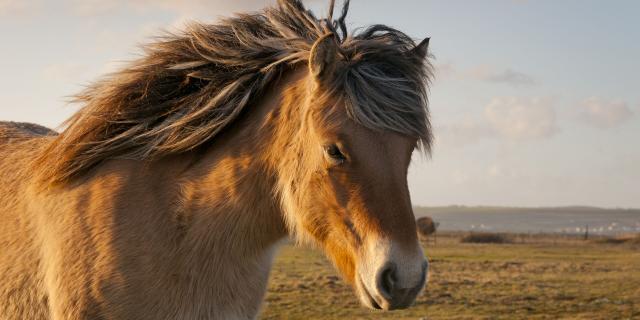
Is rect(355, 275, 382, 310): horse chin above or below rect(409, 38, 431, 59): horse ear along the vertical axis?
below

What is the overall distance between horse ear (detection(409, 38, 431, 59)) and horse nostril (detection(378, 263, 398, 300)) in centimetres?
144

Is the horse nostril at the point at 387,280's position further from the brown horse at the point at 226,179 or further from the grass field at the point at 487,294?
the grass field at the point at 487,294

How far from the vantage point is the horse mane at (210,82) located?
3953mm

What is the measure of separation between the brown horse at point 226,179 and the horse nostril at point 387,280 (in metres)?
0.01

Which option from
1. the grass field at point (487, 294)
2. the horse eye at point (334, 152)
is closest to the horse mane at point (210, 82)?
the horse eye at point (334, 152)

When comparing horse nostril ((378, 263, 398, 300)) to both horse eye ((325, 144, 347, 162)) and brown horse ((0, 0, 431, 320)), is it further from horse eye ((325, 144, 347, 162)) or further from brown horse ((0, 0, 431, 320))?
horse eye ((325, 144, 347, 162))

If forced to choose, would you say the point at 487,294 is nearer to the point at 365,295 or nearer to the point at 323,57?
the point at 365,295

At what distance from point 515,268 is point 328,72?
101 ft

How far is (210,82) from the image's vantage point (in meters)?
4.21

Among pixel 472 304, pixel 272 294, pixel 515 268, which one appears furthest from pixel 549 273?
pixel 272 294

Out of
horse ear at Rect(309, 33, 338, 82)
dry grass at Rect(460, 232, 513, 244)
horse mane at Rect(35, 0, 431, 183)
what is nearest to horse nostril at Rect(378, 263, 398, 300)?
horse mane at Rect(35, 0, 431, 183)

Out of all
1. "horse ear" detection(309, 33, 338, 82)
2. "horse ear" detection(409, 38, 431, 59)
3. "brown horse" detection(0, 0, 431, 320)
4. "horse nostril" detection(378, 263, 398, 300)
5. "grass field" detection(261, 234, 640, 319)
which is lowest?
"grass field" detection(261, 234, 640, 319)

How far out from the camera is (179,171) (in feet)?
13.3

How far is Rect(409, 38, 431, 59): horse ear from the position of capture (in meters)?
4.21
